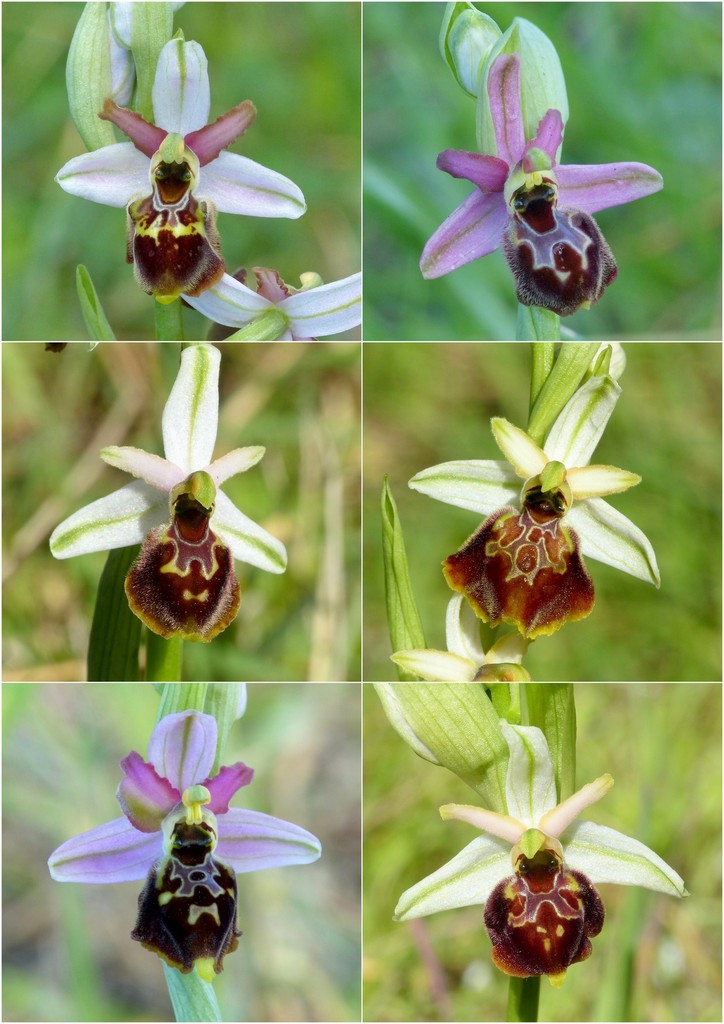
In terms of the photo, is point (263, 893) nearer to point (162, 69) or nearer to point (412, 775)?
point (412, 775)

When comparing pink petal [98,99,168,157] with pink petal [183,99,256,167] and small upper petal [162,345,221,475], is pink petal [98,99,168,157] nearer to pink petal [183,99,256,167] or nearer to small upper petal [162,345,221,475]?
pink petal [183,99,256,167]

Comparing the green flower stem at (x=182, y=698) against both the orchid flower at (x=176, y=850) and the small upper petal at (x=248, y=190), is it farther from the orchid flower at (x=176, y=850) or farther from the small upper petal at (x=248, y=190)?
the small upper petal at (x=248, y=190)

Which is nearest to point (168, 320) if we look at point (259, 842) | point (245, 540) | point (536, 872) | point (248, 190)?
point (248, 190)

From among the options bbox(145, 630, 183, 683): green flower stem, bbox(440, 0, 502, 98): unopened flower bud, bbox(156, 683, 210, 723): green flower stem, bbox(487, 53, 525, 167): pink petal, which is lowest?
bbox(156, 683, 210, 723): green flower stem

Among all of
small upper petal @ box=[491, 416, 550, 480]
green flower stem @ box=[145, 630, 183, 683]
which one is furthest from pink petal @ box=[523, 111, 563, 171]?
green flower stem @ box=[145, 630, 183, 683]

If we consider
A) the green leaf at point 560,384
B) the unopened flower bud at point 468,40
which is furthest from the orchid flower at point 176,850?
the unopened flower bud at point 468,40

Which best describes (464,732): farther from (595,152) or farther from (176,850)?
(595,152)
